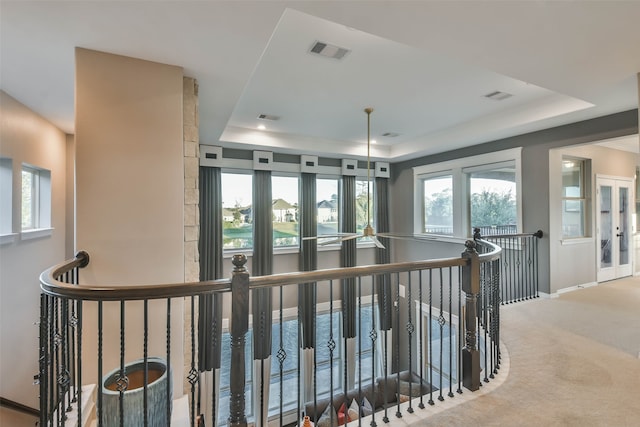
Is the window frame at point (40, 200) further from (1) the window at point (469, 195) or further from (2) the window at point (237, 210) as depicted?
(1) the window at point (469, 195)

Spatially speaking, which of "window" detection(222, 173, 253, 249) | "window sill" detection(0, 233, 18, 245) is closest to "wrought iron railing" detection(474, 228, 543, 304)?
"window" detection(222, 173, 253, 249)

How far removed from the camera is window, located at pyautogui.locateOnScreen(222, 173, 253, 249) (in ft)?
19.2

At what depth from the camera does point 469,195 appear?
584cm

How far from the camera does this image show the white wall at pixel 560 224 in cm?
450

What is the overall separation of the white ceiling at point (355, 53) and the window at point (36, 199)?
746mm

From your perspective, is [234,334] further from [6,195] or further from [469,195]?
[469,195]

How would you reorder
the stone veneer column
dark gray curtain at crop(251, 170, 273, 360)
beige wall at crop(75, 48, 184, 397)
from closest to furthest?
1. beige wall at crop(75, 48, 184, 397)
2. the stone veneer column
3. dark gray curtain at crop(251, 170, 273, 360)

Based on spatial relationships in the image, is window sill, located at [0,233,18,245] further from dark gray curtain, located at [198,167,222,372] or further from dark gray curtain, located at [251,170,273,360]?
dark gray curtain, located at [251,170,273,360]

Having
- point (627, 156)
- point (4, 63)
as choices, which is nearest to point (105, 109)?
point (4, 63)

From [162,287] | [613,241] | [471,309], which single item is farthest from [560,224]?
[162,287]

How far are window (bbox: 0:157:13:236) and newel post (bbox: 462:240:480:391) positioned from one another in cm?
435

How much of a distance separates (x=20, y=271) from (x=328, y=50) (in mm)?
3920

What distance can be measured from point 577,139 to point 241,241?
224 inches

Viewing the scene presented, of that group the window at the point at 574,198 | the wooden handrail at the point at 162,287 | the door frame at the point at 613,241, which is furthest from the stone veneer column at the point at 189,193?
the door frame at the point at 613,241
